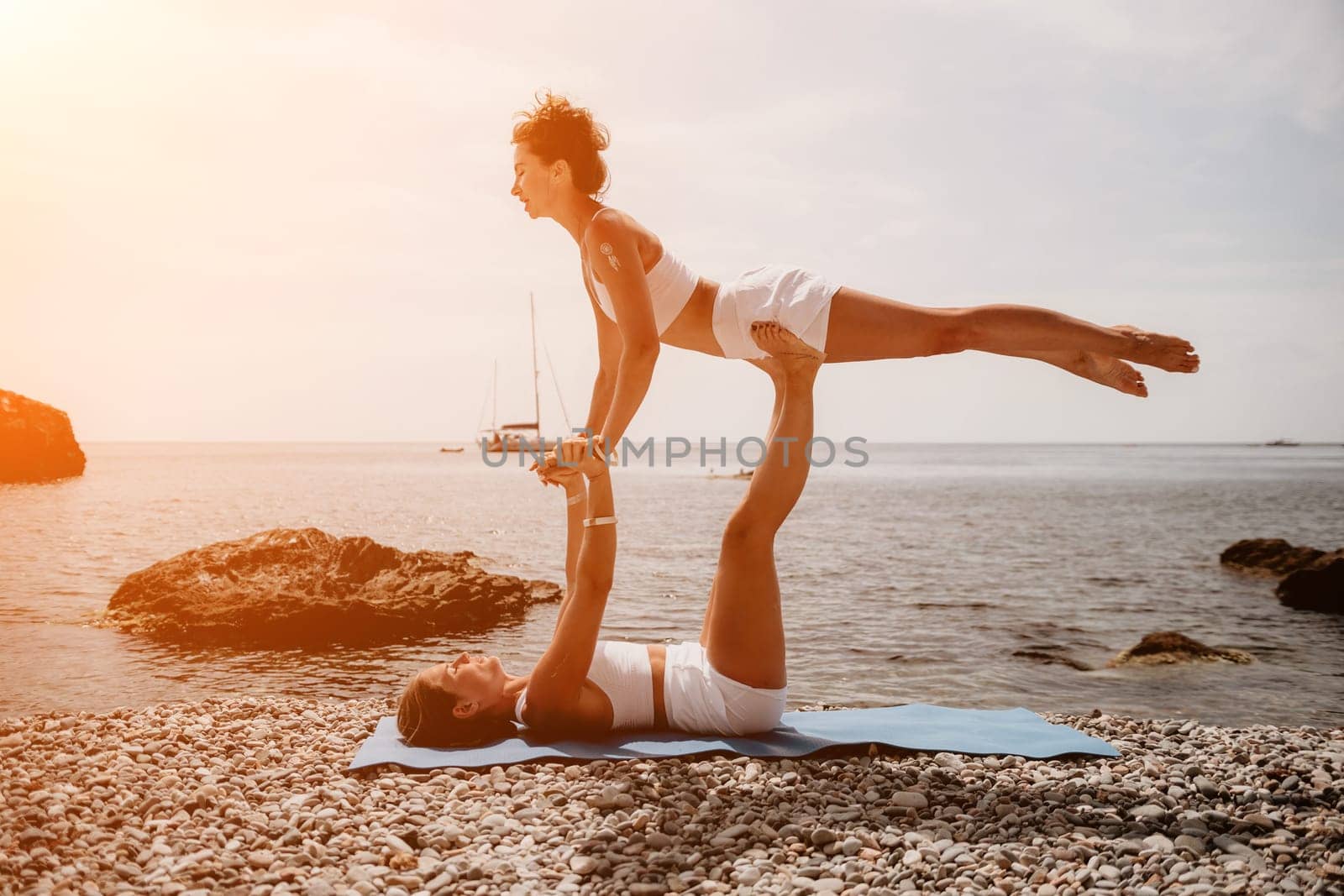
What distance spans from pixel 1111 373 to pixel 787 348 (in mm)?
1632

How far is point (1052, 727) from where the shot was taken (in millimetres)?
5074

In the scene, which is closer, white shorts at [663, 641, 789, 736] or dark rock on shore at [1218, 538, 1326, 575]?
white shorts at [663, 641, 789, 736]

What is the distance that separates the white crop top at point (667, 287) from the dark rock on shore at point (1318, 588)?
11952 millimetres

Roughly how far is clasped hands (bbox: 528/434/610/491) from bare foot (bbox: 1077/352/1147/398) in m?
2.37

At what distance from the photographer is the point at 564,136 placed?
15.0 feet

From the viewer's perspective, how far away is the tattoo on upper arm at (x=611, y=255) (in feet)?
14.0

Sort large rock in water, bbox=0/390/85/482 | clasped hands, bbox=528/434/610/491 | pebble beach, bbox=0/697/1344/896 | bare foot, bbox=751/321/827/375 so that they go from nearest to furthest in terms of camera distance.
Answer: pebble beach, bbox=0/697/1344/896 < clasped hands, bbox=528/434/610/491 < bare foot, bbox=751/321/827/375 < large rock in water, bbox=0/390/85/482

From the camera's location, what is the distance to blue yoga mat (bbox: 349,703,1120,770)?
14.2 feet

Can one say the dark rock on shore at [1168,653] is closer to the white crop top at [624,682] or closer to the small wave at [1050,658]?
the small wave at [1050,658]

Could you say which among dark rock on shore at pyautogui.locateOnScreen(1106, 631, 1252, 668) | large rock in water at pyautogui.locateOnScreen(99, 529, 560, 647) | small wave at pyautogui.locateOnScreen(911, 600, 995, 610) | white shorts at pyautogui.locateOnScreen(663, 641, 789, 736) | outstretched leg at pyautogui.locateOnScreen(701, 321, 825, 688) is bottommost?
small wave at pyautogui.locateOnScreen(911, 600, 995, 610)

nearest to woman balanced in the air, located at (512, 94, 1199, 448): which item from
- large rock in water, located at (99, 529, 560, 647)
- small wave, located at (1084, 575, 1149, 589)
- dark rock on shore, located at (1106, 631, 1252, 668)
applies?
dark rock on shore, located at (1106, 631, 1252, 668)

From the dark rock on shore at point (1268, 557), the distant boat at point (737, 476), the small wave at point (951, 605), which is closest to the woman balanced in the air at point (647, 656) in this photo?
the small wave at point (951, 605)

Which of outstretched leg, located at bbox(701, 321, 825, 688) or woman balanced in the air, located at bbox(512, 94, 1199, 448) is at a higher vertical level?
woman balanced in the air, located at bbox(512, 94, 1199, 448)

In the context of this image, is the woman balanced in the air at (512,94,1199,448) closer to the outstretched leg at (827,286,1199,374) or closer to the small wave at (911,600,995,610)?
the outstretched leg at (827,286,1199,374)
